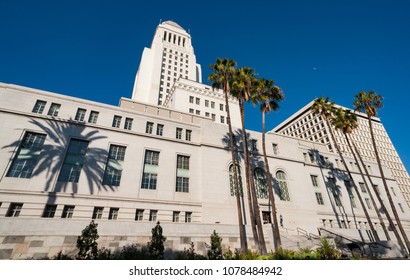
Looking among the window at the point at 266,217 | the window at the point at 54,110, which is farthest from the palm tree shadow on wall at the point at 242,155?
the window at the point at 54,110

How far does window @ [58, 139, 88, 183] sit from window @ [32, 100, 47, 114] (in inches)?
208

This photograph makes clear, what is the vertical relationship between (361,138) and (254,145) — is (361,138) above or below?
above

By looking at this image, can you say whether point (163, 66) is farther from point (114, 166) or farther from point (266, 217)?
point (266, 217)

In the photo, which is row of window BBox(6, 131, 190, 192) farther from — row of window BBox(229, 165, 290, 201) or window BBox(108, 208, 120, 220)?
row of window BBox(229, 165, 290, 201)

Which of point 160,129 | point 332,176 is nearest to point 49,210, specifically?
point 160,129

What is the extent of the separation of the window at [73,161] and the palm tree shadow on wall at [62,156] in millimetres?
364

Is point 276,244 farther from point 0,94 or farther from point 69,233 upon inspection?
point 0,94

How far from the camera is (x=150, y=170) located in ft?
79.0

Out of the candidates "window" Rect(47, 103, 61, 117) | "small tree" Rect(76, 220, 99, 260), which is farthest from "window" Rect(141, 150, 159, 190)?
Result: "window" Rect(47, 103, 61, 117)

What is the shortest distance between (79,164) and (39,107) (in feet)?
28.4

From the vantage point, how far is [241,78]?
25.3m

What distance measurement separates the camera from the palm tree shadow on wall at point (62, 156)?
19516 millimetres

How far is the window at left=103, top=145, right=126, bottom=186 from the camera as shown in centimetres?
2181
